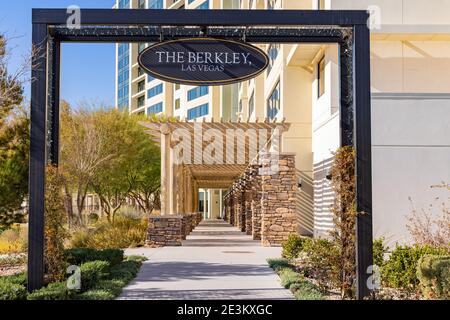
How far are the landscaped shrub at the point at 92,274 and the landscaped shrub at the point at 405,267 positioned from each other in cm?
530

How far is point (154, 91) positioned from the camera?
83.2 m

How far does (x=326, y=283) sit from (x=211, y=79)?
172 inches

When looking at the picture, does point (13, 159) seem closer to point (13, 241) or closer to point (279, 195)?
point (13, 241)

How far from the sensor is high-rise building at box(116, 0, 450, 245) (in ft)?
60.4

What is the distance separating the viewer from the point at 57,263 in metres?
10.3

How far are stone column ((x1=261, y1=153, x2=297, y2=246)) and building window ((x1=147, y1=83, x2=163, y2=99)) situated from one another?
196 ft

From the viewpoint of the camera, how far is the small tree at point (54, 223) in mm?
10172

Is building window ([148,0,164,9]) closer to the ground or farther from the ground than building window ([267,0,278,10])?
farther from the ground

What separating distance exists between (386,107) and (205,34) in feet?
32.1

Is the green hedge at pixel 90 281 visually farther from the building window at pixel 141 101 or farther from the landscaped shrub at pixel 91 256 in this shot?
the building window at pixel 141 101

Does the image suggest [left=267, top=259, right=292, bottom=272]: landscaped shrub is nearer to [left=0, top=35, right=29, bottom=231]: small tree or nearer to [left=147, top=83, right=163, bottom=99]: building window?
[left=0, top=35, right=29, bottom=231]: small tree

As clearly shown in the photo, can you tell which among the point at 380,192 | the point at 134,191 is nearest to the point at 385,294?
the point at 380,192

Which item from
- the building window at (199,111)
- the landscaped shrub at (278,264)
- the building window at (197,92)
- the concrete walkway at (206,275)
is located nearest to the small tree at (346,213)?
the concrete walkway at (206,275)

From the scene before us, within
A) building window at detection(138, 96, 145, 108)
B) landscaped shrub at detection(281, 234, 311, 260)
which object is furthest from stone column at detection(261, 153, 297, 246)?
building window at detection(138, 96, 145, 108)
